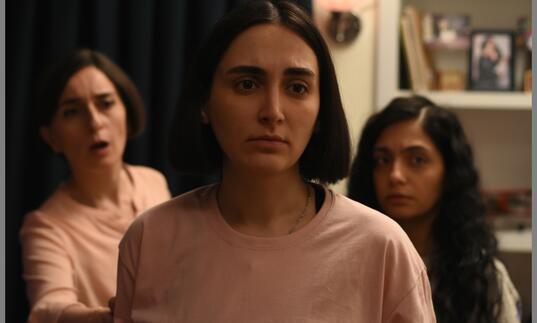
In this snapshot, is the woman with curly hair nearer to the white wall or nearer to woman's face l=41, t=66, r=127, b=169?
woman's face l=41, t=66, r=127, b=169

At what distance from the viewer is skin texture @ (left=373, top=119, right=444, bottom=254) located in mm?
1606

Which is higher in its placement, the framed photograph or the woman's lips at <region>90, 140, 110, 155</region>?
the framed photograph

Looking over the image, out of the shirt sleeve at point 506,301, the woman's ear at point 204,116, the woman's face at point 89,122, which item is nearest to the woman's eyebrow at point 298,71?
the woman's ear at point 204,116

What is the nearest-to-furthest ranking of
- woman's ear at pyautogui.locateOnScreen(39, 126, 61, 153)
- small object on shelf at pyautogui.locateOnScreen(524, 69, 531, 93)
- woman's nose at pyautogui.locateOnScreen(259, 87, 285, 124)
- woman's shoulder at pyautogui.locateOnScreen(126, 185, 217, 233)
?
woman's nose at pyautogui.locateOnScreen(259, 87, 285, 124)
woman's shoulder at pyautogui.locateOnScreen(126, 185, 217, 233)
woman's ear at pyautogui.locateOnScreen(39, 126, 61, 153)
small object on shelf at pyautogui.locateOnScreen(524, 69, 531, 93)

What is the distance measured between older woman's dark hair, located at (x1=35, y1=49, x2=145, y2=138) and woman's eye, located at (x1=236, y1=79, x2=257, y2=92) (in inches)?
42.4

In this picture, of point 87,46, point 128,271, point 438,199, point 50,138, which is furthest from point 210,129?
point 87,46

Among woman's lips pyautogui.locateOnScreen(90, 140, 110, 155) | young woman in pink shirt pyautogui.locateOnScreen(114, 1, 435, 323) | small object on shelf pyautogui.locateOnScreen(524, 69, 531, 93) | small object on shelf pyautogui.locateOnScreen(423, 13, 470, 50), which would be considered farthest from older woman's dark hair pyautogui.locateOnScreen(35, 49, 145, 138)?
small object on shelf pyautogui.locateOnScreen(524, 69, 531, 93)

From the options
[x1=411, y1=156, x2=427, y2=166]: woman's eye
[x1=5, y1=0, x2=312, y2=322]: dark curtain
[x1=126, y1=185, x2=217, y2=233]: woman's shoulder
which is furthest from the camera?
[x1=5, y1=0, x2=312, y2=322]: dark curtain

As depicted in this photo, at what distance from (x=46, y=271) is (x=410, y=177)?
90 centimetres

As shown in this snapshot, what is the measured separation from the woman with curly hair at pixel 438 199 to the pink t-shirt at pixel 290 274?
1.69 feet

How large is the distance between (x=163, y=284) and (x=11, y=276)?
1337mm

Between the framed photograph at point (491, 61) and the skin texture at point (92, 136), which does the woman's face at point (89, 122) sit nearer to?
the skin texture at point (92, 136)

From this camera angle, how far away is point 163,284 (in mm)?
1058

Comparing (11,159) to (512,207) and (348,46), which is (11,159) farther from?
(512,207)
